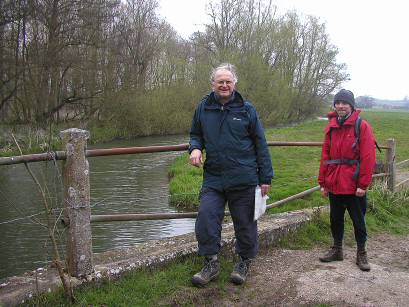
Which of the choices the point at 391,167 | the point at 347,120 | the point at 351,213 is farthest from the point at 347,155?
the point at 391,167

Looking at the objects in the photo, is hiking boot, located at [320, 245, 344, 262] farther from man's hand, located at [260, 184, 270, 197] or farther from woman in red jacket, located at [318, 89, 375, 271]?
man's hand, located at [260, 184, 270, 197]

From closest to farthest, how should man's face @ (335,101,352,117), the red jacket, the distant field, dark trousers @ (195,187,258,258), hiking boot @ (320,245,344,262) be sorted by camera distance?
dark trousers @ (195,187,258,258) → the red jacket → man's face @ (335,101,352,117) → hiking boot @ (320,245,344,262) → the distant field

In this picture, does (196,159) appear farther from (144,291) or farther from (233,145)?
(144,291)

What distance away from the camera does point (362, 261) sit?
462cm

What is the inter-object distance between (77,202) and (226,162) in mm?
1274

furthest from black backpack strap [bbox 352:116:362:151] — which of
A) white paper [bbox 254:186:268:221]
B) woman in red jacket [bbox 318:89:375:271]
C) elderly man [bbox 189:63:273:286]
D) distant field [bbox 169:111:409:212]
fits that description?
distant field [bbox 169:111:409:212]

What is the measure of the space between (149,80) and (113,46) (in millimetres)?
4909

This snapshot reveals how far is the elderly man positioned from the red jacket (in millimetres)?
1028

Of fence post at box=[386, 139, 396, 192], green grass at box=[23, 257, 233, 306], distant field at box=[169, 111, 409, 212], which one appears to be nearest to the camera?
green grass at box=[23, 257, 233, 306]

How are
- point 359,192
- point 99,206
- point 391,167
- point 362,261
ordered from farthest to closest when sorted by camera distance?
point 99,206 < point 391,167 < point 362,261 < point 359,192

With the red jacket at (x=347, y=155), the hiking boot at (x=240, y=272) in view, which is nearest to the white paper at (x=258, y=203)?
the hiking boot at (x=240, y=272)

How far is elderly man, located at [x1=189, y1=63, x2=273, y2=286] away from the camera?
380 cm

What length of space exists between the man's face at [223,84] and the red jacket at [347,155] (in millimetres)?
1359

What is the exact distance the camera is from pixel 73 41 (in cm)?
2591
